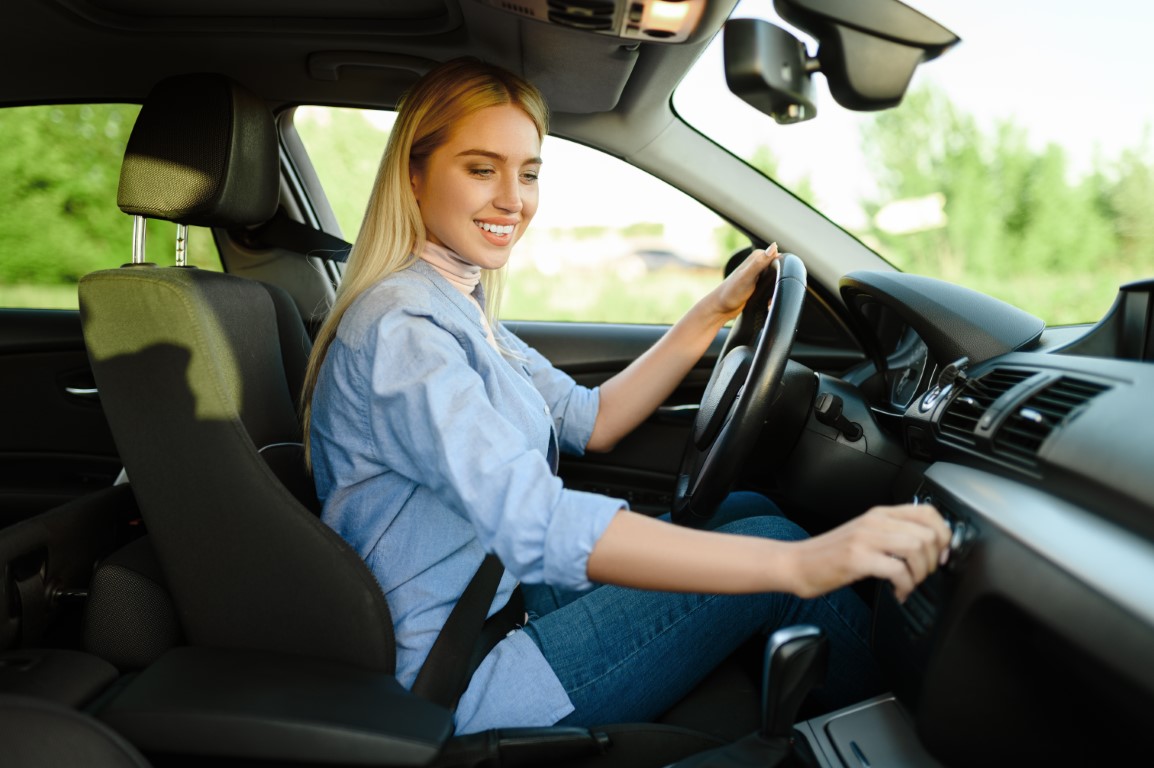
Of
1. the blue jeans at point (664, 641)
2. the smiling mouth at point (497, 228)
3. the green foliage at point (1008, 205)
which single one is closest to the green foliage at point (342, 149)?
the smiling mouth at point (497, 228)

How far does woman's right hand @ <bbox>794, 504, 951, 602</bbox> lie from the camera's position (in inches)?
38.6

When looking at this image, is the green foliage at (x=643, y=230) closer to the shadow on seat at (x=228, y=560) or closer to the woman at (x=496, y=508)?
the woman at (x=496, y=508)

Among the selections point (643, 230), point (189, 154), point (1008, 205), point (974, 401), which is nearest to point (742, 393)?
point (974, 401)

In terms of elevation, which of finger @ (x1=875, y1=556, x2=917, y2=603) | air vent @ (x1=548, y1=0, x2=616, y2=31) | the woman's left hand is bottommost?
finger @ (x1=875, y1=556, x2=917, y2=603)

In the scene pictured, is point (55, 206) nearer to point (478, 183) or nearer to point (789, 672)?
point (478, 183)

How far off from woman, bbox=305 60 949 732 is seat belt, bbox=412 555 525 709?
0.02 m

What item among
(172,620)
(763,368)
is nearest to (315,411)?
(172,620)

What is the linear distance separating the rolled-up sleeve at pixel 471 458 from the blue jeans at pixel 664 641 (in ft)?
1.06

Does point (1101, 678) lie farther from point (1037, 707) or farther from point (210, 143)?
point (210, 143)

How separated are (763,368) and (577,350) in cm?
120

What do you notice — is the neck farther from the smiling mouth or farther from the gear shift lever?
the gear shift lever

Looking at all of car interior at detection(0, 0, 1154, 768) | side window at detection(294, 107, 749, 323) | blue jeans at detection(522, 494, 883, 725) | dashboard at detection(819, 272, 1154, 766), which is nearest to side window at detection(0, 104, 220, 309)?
side window at detection(294, 107, 749, 323)

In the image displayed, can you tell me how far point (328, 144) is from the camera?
111 inches

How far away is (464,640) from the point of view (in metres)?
1.29
